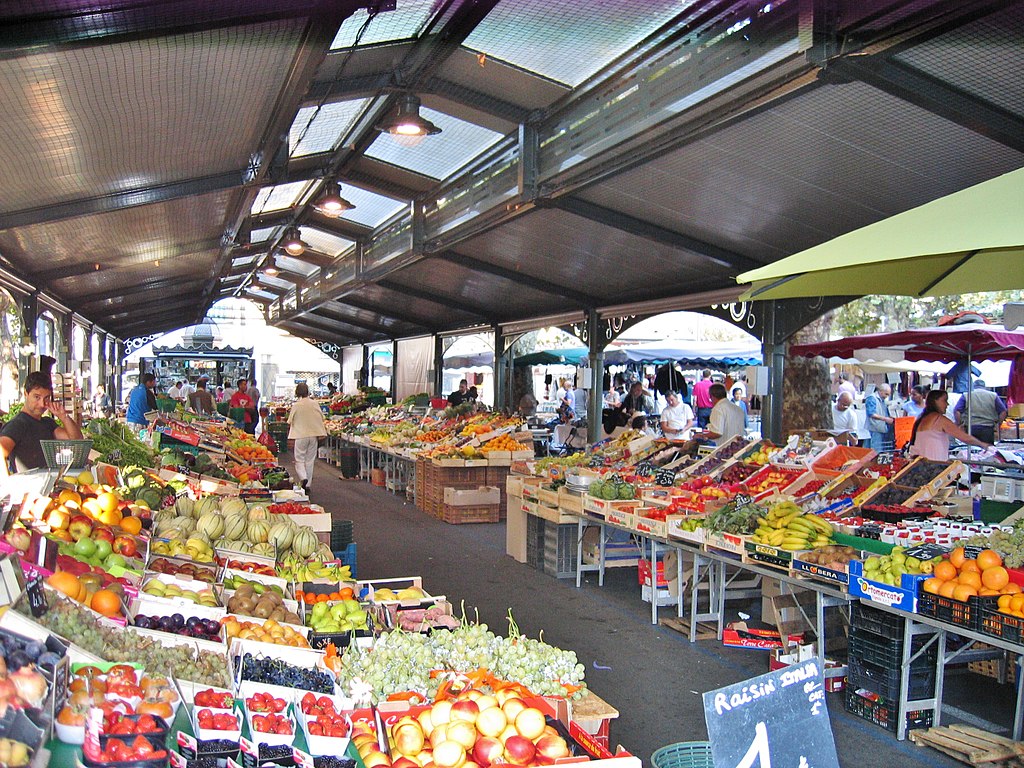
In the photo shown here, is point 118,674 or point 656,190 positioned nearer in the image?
point 118,674

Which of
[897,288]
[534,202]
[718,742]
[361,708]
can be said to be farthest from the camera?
[534,202]

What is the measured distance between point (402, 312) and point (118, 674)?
15.7m

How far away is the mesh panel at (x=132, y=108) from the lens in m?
4.14

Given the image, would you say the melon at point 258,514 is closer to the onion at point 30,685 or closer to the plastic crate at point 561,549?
the plastic crate at point 561,549

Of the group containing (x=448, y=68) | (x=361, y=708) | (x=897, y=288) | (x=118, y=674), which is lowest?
(x=361, y=708)

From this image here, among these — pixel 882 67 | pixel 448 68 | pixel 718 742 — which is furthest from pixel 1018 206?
pixel 448 68

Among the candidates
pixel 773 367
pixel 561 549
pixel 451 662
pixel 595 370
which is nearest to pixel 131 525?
pixel 451 662

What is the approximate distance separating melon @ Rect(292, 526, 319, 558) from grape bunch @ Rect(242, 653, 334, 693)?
92.6 inches

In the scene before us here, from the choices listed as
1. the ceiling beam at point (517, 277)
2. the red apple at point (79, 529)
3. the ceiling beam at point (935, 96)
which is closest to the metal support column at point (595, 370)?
the ceiling beam at point (517, 277)

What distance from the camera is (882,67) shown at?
14.3 feet

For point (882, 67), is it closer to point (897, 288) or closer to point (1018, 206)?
point (897, 288)

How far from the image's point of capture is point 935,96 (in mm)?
4539

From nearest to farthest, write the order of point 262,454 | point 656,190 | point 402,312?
point 656,190 < point 262,454 < point 402,312

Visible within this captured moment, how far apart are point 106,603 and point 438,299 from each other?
12108mm
